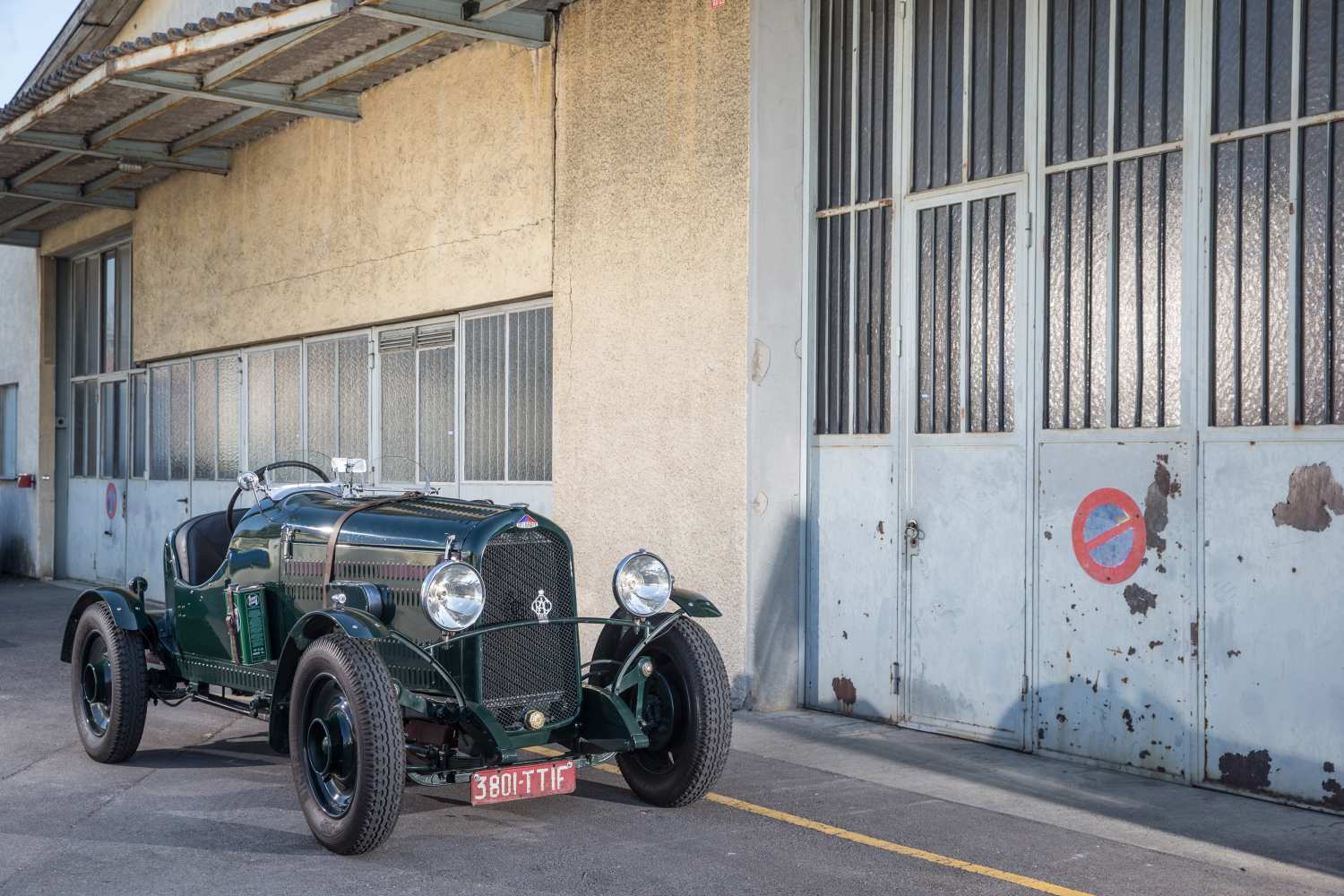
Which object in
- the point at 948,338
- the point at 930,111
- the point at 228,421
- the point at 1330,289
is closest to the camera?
the point at 1330,289

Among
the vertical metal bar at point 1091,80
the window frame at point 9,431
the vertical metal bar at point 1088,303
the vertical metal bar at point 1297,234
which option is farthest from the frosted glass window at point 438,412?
the window frame at point 9,431

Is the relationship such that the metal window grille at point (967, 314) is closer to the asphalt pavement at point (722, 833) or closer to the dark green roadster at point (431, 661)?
the asphalt pavement at point (722, 833)

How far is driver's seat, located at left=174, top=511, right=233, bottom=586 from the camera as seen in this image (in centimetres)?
732

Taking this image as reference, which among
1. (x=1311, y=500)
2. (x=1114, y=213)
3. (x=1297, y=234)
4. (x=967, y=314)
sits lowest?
(x=1311, y=500)

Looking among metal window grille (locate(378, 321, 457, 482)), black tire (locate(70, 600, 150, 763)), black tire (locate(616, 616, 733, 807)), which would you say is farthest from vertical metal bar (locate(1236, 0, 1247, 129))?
metal window grille (locate(378, 321, 457, 482))

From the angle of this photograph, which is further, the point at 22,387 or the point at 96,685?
the point at 22,387

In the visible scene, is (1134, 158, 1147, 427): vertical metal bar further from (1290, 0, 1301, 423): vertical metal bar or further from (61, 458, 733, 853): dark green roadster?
(61, 458, 733, 853): dark green roadster

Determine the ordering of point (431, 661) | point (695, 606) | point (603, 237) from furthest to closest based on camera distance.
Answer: point (603, 237), point (695, 606), point (431, 661)

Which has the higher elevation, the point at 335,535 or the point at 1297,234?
the point at 1297,234

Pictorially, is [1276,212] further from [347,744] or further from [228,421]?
[228,421]

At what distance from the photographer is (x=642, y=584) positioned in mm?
6031

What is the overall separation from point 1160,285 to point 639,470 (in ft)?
12.3

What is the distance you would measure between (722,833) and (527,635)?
3.71 ft

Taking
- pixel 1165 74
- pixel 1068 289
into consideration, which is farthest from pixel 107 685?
pixel 1165 74
